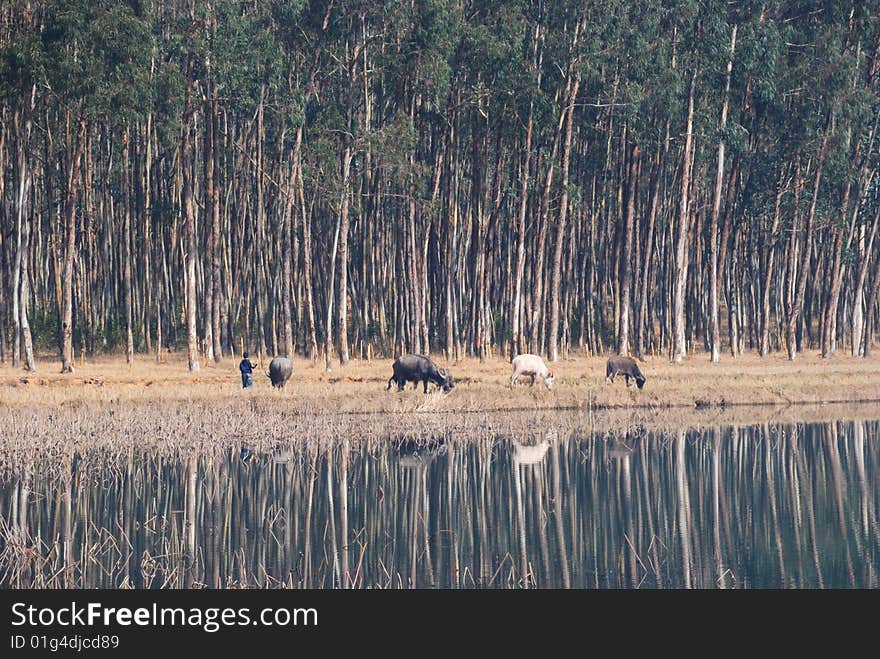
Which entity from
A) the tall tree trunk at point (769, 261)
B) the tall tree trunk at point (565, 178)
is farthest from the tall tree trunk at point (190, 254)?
the tall tree trunk at point (769, 261)

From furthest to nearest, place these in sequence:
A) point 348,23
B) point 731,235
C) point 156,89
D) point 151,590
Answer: point 731,235
point 348,23
point 156,89
point 151,590

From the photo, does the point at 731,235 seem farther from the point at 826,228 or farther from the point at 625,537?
the point at 625,537

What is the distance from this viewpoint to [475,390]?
39.8 metres

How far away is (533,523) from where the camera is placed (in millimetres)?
19438

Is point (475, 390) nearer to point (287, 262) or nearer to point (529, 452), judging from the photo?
point (287, 262)

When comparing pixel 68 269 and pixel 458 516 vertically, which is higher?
pixel 68 269

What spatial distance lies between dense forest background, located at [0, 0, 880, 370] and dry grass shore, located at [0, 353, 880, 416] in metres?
2.19

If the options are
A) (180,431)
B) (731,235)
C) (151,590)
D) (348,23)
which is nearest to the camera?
→ (151,590)

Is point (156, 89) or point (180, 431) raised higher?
point (156, 89)

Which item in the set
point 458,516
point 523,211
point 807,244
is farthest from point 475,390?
point 458,516

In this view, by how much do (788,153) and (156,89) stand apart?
28.1m

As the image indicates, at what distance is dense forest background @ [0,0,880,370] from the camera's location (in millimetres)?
44250

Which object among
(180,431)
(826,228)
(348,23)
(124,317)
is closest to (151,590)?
(180,431)

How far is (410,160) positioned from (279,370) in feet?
46.4
